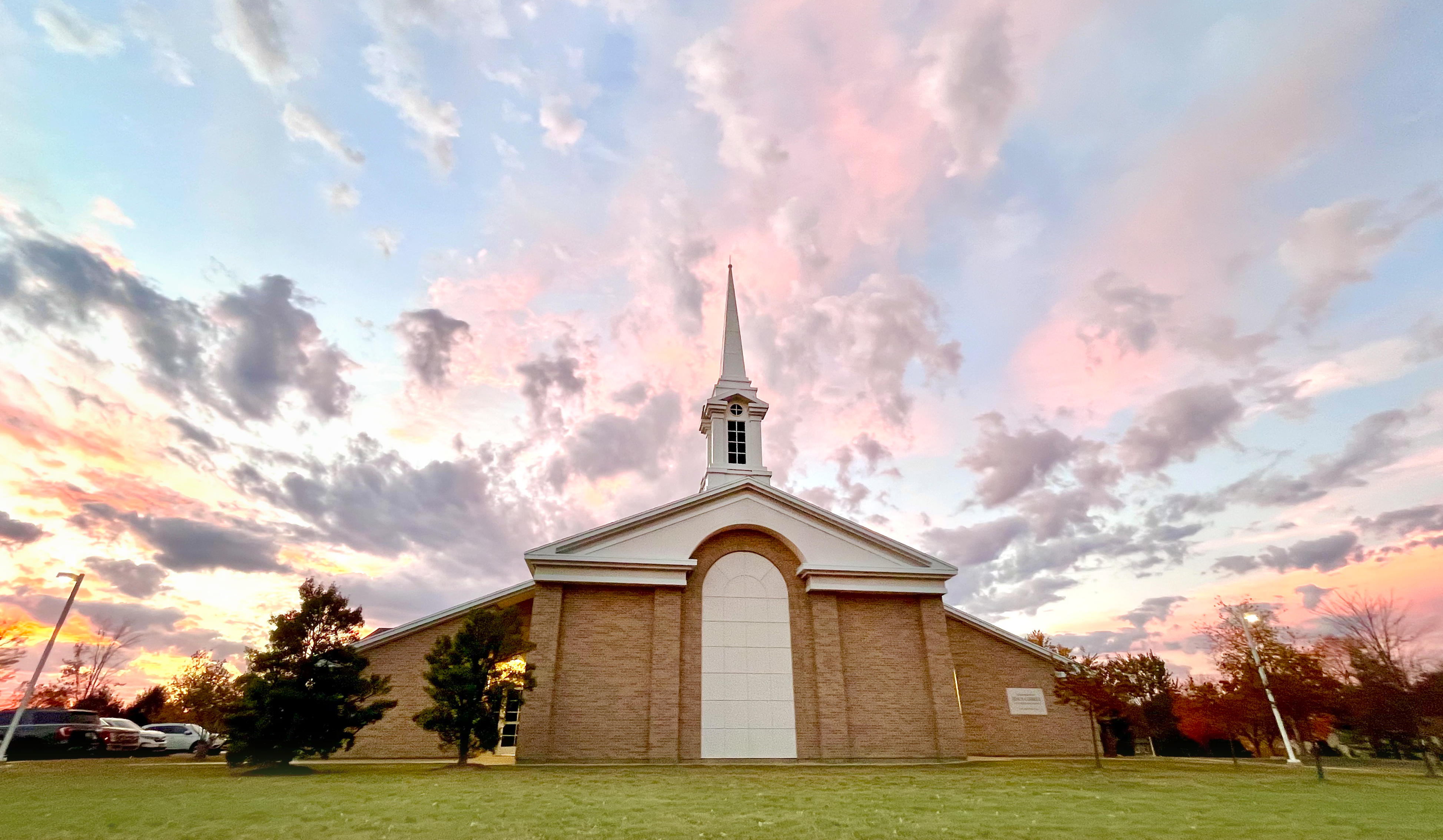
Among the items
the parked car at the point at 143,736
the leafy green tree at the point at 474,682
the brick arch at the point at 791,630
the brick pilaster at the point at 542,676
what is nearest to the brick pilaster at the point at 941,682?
the brick arch at the point at 791,630

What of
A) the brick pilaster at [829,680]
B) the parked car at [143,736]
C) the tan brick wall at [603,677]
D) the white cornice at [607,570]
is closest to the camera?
the tan brick wall at [603,677]

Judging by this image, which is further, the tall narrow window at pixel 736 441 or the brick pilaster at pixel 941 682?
the tall narrow window at pixel 736 441

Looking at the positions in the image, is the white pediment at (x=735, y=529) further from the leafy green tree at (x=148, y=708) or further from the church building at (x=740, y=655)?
the leafy green tree at (x=148, y=708)

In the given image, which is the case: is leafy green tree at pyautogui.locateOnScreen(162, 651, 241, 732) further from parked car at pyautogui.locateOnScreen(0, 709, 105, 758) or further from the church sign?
the church sign

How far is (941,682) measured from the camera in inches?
933

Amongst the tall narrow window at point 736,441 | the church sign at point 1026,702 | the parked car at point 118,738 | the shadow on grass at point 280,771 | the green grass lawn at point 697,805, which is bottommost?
the green grass lawn at point 697,805

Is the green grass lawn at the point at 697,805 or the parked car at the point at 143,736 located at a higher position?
the parked car at the point at 143,736

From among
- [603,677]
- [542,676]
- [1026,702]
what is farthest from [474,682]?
[1026,702]

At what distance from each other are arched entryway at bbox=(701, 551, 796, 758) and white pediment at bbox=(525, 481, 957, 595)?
4.36 ft

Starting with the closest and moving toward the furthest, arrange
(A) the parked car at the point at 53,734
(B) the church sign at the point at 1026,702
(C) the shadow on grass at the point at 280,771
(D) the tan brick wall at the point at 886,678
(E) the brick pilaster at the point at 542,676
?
(C) the shadow on grass at the point at 280,771
(E) the brick pilaster at the point at 542,676
(A) the parked car at the point at 53,734
(D) the tan brick wall at the point at 886,678
(B) the church sign at the point at 1026,702

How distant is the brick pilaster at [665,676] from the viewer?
21.3 m

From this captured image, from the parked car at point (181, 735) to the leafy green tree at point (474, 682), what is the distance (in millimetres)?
16857

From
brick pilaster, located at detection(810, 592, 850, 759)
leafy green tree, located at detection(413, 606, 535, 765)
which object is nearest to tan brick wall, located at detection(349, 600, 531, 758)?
leafy green tree, located at detection(413, 606, 535, 765)

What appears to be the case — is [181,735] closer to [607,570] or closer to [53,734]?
[53,734]
